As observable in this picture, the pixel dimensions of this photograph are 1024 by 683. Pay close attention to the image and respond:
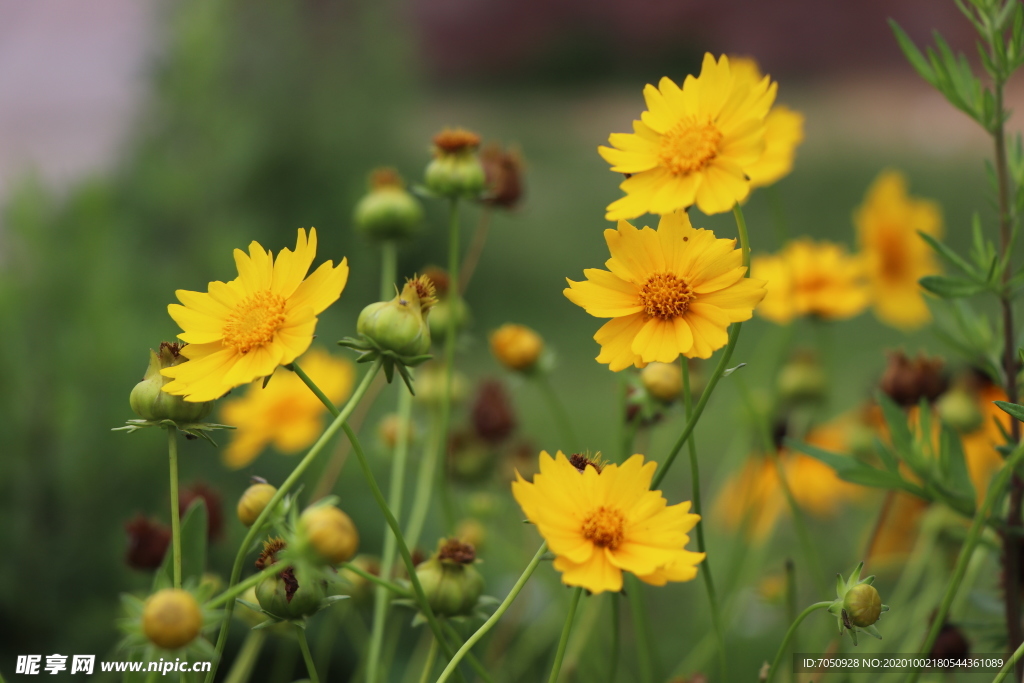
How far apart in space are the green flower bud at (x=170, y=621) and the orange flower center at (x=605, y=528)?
0.41 ft

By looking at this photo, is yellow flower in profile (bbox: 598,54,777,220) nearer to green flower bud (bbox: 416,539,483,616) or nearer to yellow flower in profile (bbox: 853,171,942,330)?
green flower bud (bbox: 416,539,483,616)

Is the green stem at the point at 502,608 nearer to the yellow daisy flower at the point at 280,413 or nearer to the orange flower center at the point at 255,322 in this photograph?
the orange flower center at the point at 255,322

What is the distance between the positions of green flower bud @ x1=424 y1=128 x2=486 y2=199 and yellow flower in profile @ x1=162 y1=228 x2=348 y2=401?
0.49ft

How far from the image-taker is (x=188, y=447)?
0.83m

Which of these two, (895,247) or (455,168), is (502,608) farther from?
(895,247)

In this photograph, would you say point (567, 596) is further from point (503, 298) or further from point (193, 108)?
point (503, 298)

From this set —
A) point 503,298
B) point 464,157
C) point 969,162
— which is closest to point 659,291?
point 464,157

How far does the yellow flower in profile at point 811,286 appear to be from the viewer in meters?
0.61

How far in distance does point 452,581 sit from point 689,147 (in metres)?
0.19

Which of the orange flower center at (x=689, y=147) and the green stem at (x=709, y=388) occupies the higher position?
the orange flower center at (x=689, y=147)

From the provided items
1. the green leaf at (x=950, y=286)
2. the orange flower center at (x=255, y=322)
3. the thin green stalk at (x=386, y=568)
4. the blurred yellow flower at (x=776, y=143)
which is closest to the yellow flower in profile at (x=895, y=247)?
the blurred yellow flower at (x=776, y=143)

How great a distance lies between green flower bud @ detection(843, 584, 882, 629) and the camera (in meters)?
0.31

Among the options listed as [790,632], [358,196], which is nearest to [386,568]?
[790,632]

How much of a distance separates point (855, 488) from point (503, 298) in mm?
1187
